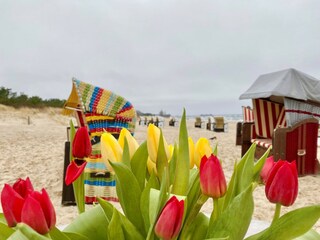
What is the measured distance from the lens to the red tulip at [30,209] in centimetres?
47

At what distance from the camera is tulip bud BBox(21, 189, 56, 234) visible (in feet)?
1.52

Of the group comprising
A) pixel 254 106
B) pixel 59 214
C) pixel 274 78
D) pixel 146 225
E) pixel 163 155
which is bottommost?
pixel 59 214

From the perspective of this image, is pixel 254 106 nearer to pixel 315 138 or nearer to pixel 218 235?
pixel 315 138

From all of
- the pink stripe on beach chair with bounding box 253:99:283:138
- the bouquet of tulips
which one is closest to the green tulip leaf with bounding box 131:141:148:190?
the bouquet of tulips

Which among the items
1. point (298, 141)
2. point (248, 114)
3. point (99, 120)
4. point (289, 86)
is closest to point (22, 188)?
point (99, 120)

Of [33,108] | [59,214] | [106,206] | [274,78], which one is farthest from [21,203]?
[33,108]

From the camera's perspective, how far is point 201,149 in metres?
0.75

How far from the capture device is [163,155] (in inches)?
27.1

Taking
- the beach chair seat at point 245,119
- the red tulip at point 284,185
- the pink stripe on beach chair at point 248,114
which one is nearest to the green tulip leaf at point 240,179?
the red tulip at point 284,185

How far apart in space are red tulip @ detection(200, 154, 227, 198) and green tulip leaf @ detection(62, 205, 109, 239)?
28cm

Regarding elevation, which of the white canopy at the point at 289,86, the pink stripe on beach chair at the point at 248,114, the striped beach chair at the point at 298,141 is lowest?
the striped beach chair at the point at 298,141

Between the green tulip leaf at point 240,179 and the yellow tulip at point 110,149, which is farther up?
the yellow tulip at point 110,149

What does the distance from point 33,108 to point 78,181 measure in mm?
28596

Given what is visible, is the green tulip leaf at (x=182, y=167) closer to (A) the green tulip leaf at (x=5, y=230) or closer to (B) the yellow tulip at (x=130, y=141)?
(B) the yellow tulip at (x=130, y=141)
